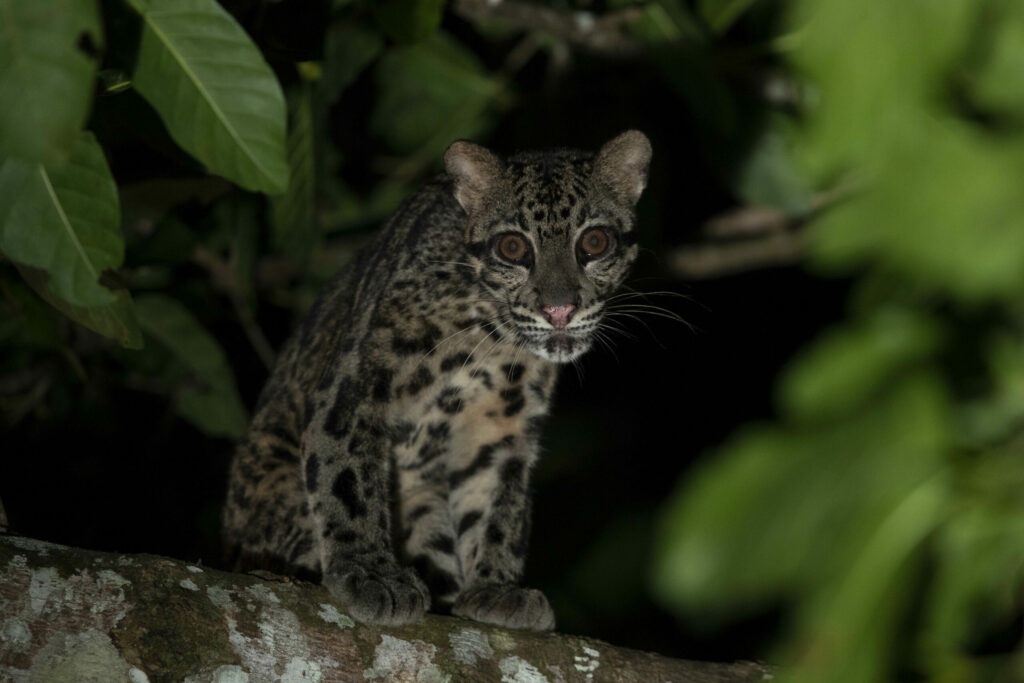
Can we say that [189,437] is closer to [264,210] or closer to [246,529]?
[264,210]

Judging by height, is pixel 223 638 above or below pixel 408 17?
below

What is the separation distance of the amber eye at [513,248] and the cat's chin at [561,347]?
0.47 m

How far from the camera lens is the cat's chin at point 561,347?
5191 mm

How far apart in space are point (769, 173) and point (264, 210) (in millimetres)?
3325

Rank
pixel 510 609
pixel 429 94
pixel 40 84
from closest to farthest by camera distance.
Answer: pixel 40 84, pixel 510 609, pixel 429 94

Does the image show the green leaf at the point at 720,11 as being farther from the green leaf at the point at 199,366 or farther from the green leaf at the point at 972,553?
the green leaf at the point at 972,553

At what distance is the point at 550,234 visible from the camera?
5438 millimetres

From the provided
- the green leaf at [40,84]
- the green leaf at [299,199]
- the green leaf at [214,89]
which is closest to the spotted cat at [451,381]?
the green leaf at [299,199]

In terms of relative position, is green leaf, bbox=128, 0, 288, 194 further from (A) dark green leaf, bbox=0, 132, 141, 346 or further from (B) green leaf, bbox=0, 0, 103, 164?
(B) green leaf, bbox=0, 0, 103, 164

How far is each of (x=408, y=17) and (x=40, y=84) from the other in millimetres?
3176

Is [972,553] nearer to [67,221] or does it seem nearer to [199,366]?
[67,221]

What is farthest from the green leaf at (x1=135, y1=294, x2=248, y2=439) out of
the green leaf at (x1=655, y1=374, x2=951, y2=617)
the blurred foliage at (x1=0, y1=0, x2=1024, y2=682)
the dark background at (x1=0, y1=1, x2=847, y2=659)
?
the green leaf at (x1=655, y1=374, x2=951, y2=617)

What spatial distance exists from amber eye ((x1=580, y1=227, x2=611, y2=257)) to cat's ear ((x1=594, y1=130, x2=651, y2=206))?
1.08 ft

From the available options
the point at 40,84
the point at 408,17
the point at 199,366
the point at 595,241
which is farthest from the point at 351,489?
the point at 40,84
